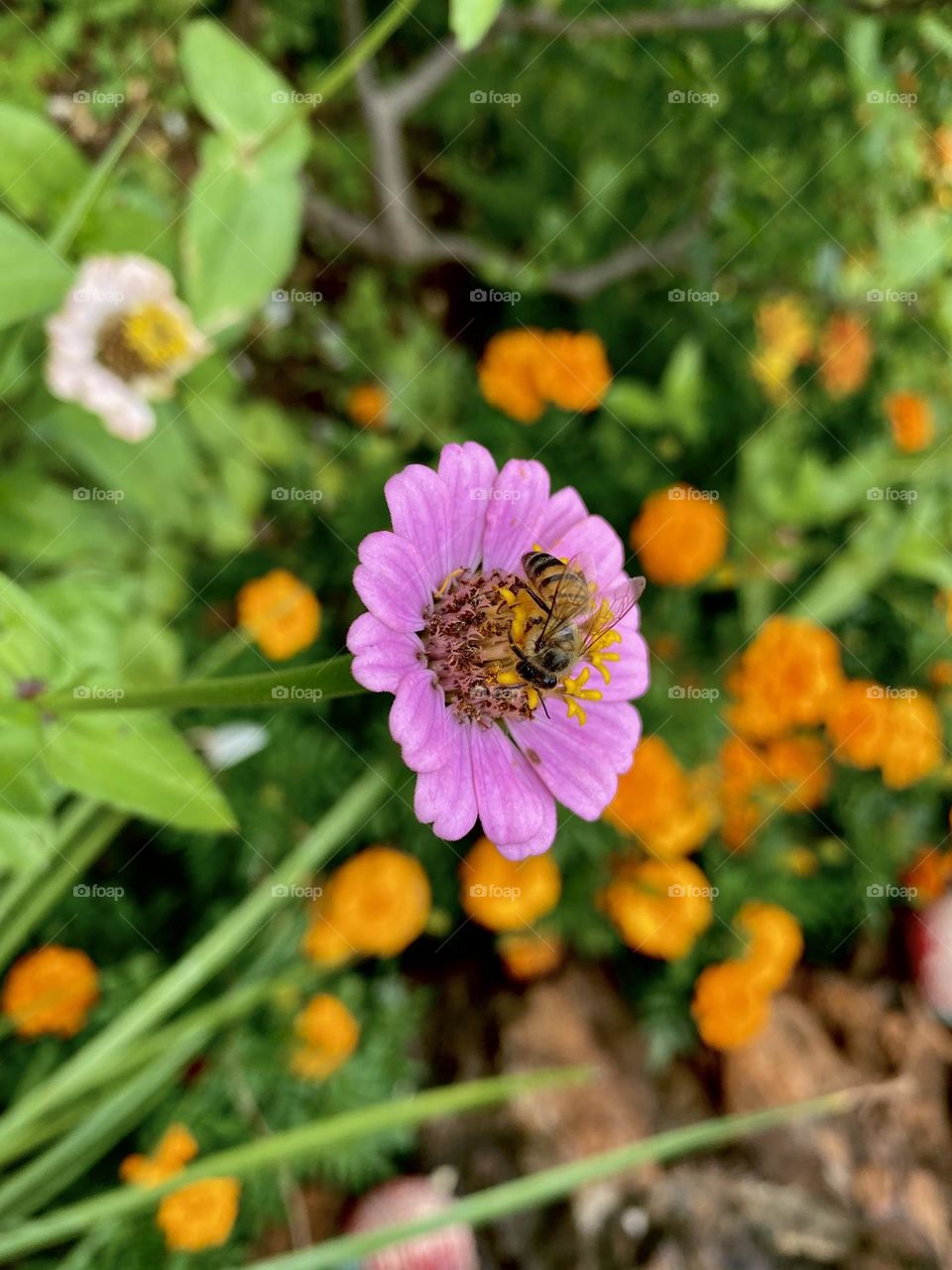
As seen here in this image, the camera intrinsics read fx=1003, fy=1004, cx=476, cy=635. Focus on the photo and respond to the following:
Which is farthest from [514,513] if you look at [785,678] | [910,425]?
[910,425]

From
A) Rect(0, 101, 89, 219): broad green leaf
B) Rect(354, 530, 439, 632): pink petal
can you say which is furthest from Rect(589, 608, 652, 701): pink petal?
Rect(0, 101, 89, 219): broad green leaf

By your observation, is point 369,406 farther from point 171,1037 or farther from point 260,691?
point 260,691

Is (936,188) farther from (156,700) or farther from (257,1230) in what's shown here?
(257,1230)

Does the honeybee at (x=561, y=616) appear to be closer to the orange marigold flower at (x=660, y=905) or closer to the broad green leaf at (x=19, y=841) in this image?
the broad green leaf at (x=19, y=841)

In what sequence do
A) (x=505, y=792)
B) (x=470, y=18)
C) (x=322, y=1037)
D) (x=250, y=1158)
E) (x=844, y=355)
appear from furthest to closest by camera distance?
1. (x=844, y=355)
2. (x=322, y=1037)
3. (x=250, y=1158)
4. (x=470, y=18)
5. (x=505, y=792)

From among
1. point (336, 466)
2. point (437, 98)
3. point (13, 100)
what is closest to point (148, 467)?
point (336, 466)

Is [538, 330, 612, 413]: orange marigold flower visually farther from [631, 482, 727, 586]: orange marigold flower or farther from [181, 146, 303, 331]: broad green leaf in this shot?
[181, 146, 303, 331]: broad green leaf
